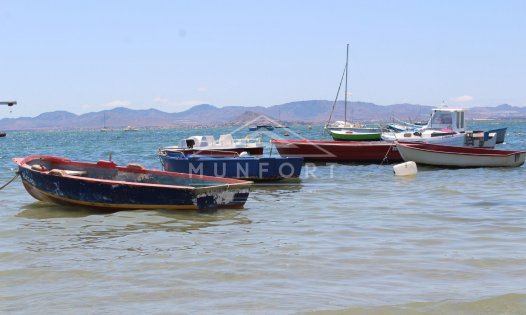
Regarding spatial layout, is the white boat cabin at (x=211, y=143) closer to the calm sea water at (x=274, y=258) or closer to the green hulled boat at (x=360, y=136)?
the calm sea water at (x=274, y=258)

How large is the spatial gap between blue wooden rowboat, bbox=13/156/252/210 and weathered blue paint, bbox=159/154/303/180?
4927 mm

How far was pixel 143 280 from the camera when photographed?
7.97m

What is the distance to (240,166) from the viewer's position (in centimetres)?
2072

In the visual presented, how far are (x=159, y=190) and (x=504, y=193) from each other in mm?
9699

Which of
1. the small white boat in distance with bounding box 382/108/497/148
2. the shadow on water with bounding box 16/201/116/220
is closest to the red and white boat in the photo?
the small white boat in distance with bounding box 382/108/497/148

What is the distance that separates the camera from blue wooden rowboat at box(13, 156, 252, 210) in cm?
1352

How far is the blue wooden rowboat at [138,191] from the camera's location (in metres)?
13.5

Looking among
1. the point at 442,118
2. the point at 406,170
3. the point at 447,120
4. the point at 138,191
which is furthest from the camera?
the point at 442,118

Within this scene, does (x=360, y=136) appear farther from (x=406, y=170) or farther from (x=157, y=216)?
(x=157, y=216)

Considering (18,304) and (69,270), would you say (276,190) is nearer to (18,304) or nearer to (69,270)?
(69,270)

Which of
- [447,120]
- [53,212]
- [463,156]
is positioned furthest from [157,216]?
[447,120]

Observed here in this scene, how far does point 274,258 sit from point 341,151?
68.3ft

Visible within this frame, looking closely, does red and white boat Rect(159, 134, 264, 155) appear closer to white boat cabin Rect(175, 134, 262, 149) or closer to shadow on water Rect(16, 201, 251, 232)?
white boat cabin Rect(175, 134, 262, 149)

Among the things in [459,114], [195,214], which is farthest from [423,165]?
[195,214]
